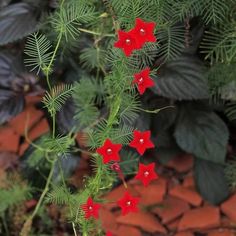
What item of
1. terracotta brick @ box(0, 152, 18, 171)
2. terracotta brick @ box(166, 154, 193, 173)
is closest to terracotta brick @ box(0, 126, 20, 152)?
terracotta brick @ box(0, 152, 18, 171)

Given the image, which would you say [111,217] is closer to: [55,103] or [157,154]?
[157,154]

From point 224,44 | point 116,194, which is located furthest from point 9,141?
point 224,44

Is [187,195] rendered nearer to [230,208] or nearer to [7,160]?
[230,208]

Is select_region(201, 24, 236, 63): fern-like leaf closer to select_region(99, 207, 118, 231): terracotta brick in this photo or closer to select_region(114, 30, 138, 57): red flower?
select_region(114, 30, 138, 57): red flower

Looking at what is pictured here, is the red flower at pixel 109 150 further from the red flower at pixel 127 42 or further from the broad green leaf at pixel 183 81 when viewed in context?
the broad green leaf at pixel 183 81

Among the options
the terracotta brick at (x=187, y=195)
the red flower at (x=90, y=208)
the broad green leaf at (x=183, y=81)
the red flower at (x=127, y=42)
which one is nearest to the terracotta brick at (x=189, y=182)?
the terracotta brick at (x=187, y=195)

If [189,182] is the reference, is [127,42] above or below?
above
